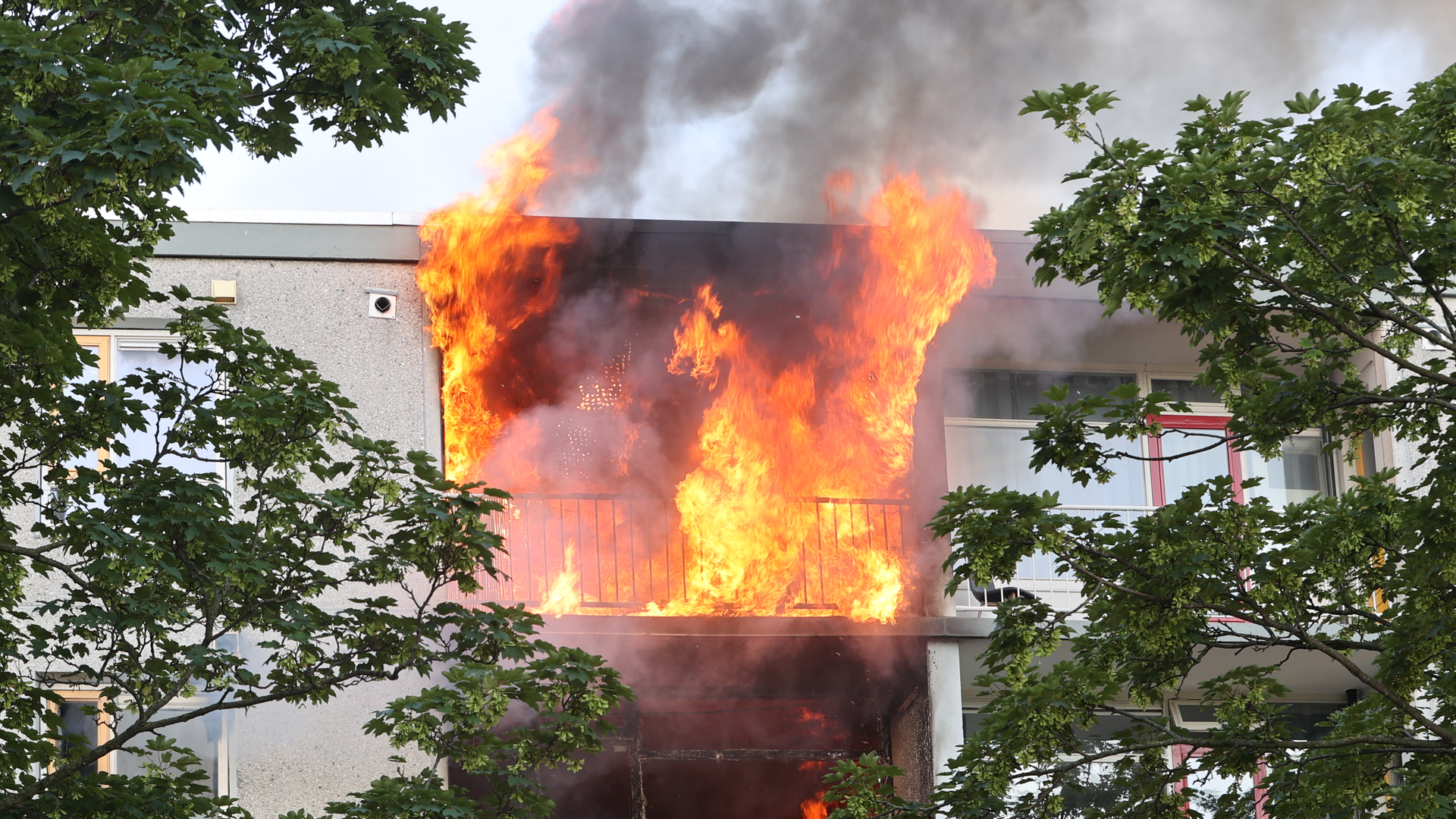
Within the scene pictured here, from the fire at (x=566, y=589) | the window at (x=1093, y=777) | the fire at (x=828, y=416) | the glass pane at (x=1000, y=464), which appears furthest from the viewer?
the glass pane at (x=1000, y=464)

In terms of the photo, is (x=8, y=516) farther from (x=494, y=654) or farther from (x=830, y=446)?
(x=830, y=446)

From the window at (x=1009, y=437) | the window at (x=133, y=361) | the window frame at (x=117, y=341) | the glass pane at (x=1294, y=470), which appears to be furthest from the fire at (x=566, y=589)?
the glass pane at (x=1294, y=470)

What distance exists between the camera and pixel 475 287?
39.9ft

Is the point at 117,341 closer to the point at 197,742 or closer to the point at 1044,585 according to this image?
the point at 197,742

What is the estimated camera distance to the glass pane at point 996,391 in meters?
13.9

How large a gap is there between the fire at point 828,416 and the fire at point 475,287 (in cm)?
151

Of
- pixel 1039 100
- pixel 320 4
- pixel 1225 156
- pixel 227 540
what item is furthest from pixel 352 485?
pixel 1225 156

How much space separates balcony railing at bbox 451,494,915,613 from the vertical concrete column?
89cm

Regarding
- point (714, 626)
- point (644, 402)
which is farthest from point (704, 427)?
point (714, 626)

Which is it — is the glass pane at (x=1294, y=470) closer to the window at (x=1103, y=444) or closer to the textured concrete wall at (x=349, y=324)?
the window at (x=1103, y=444)

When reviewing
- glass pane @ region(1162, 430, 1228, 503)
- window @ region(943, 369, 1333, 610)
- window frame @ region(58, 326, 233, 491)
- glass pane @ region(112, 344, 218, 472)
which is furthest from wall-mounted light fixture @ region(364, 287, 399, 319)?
glass pane @ region(1162, 430, 1228, 503)

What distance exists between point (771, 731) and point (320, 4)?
7387mm

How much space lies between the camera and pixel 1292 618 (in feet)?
26.1

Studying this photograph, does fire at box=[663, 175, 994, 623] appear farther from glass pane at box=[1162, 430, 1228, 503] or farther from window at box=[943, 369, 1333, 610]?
glass pane at box=[1162, 430, 1228, 503]
